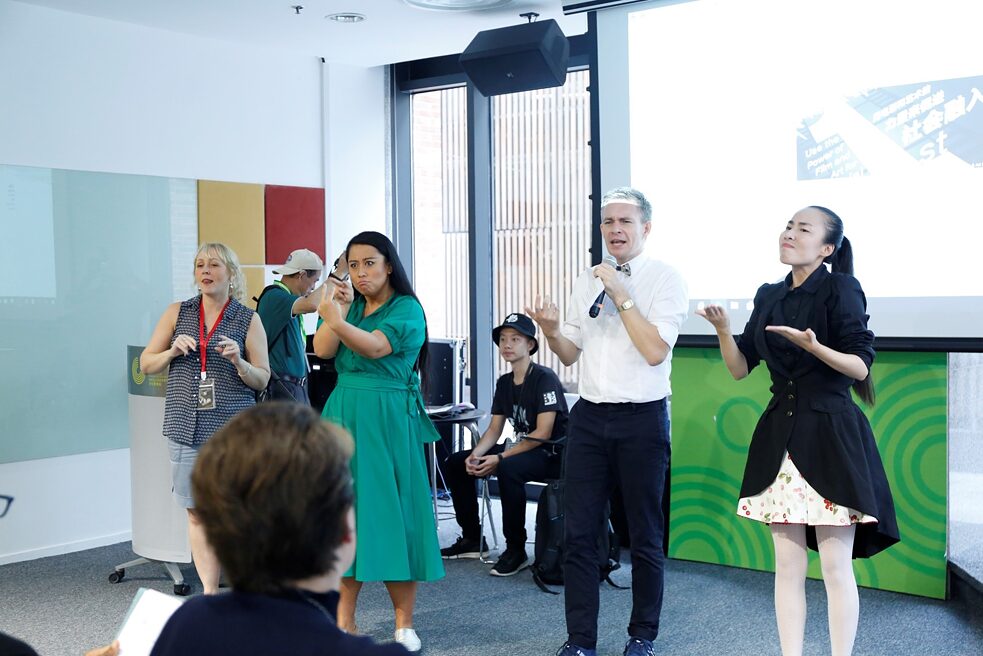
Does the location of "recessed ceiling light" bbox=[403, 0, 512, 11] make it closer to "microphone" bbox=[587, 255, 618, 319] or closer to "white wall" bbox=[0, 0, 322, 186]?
"white wall" bbox=[0, 0, 322, 186]

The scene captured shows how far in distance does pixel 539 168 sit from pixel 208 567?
3394 millimetres

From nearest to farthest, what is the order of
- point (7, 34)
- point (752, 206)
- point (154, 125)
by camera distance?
point (752, 206), point (7, 34), point (154, 125)

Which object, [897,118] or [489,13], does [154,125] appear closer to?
[489,13]

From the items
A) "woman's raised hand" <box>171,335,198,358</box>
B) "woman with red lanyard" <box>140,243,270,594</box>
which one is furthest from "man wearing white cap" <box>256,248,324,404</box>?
"woman's raised hand" <box>171,335,198,358</box>

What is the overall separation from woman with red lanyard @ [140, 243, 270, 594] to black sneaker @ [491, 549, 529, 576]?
1314 millimetres

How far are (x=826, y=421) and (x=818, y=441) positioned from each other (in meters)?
0.06

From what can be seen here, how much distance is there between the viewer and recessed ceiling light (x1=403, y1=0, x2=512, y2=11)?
15.8 ft

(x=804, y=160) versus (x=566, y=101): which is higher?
(x=566, y=101)

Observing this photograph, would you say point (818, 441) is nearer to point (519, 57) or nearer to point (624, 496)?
point (624, 496)

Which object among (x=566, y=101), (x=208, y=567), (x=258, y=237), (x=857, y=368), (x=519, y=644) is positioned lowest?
(x=519, y=644)

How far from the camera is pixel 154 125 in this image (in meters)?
5.29

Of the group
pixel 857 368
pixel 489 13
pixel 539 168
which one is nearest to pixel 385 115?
pixel 539 168

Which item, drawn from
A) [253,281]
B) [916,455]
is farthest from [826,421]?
[253,281]

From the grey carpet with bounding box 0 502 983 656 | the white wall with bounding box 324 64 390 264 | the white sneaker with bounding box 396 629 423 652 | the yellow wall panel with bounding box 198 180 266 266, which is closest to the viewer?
the white sneaker with bounding box 396 629 423 652
